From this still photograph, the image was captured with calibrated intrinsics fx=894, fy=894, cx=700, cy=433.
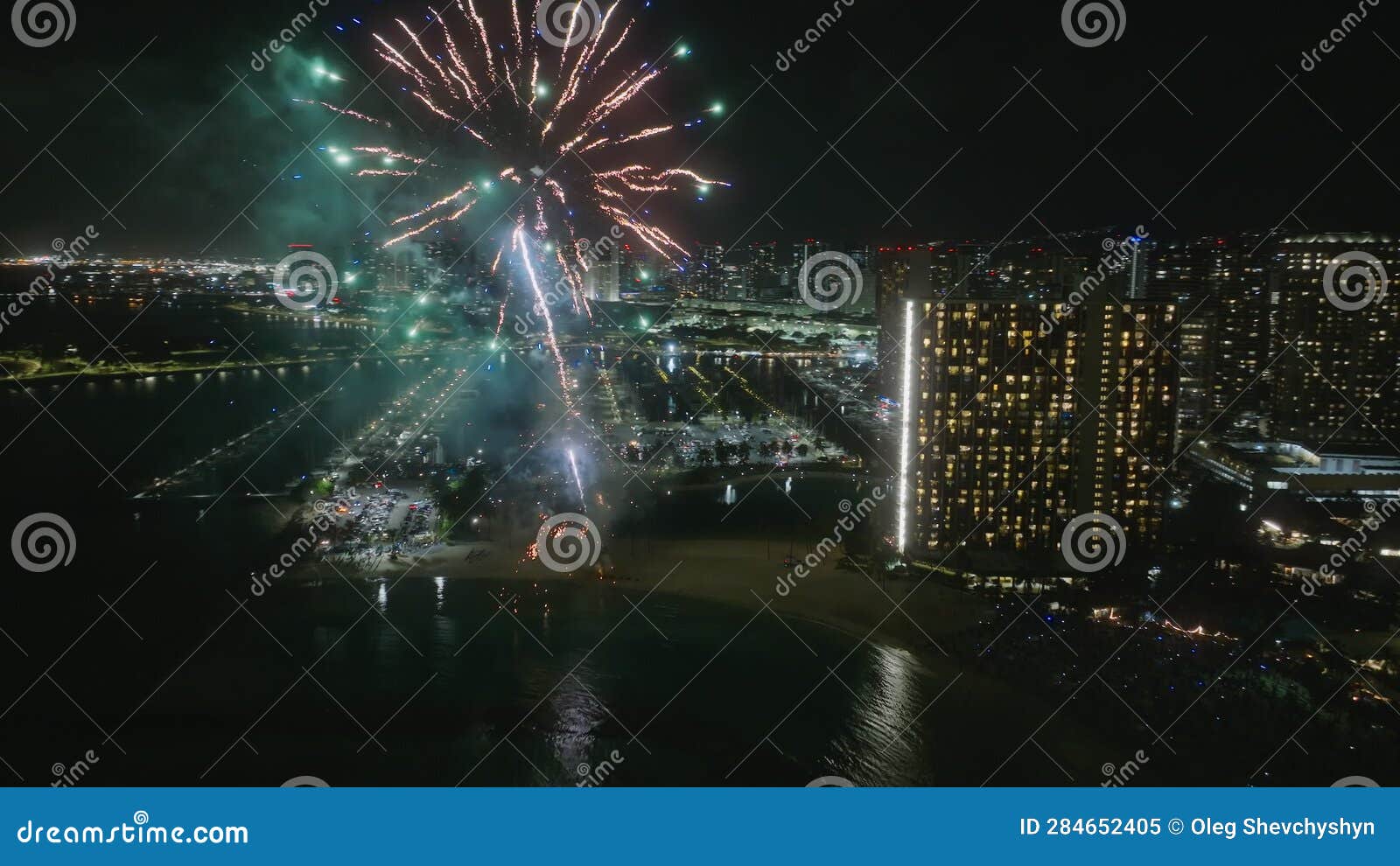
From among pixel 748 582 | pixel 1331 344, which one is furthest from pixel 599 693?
pixel 1331 344

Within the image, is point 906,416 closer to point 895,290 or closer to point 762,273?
point 895,290

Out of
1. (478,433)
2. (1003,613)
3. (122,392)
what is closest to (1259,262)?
(1003,613)

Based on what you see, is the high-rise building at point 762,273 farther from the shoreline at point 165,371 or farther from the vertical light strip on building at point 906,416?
the vertical light strip on building at point 906,416

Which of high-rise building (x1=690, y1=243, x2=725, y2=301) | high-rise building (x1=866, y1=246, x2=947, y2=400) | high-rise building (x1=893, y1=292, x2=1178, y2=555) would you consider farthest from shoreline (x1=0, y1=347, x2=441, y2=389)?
high-rise building (x1=893, y1=292, x2=1178, y2=555)

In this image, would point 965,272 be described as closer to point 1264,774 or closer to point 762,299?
point 1264,774

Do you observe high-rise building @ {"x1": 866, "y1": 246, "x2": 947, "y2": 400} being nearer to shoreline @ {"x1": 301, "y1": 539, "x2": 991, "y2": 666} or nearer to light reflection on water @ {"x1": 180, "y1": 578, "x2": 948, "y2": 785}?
shoreline @ {"x1": 301, "y1": 539, "x2": 991, "y2": 666}

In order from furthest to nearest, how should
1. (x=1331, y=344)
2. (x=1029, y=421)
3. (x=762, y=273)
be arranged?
(x=762, y=273) → (x=1331, y=344) → (x=1029, y=421)
